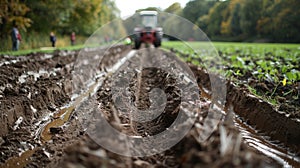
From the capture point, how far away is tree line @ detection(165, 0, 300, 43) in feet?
66.3

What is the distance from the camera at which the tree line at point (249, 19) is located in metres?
20.2

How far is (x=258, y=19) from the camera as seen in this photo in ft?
96.7

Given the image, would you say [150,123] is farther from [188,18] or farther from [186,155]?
Answer: [188,18]

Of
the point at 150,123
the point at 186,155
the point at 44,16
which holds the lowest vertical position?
the point at 150,123

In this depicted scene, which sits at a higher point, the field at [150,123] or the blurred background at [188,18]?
the blurred background at [188,18]

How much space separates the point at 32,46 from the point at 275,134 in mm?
19282

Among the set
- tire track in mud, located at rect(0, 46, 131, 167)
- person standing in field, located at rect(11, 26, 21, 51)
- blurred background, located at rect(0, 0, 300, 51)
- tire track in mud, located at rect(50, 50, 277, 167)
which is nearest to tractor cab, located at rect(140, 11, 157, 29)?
blurred background, located at rect(0, 0, 300, 51)

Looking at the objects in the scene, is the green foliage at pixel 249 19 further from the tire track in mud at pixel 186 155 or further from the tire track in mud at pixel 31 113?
the tire track in mud at pixel 186 155

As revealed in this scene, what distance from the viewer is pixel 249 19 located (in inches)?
1236

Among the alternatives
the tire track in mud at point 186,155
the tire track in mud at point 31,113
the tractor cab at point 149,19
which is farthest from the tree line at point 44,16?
the tire track in mud at point 186,155

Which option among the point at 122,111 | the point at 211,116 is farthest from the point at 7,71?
the point at 211,116

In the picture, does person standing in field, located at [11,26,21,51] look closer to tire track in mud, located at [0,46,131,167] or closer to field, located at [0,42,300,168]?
tire track in mud, located at [0,46,131,167]

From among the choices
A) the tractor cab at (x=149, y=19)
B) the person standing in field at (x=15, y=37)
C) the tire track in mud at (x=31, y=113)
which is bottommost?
the tire track in mud at (x=31, y=113)

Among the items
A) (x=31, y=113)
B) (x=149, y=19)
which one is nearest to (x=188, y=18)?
(x=149, y=19)
